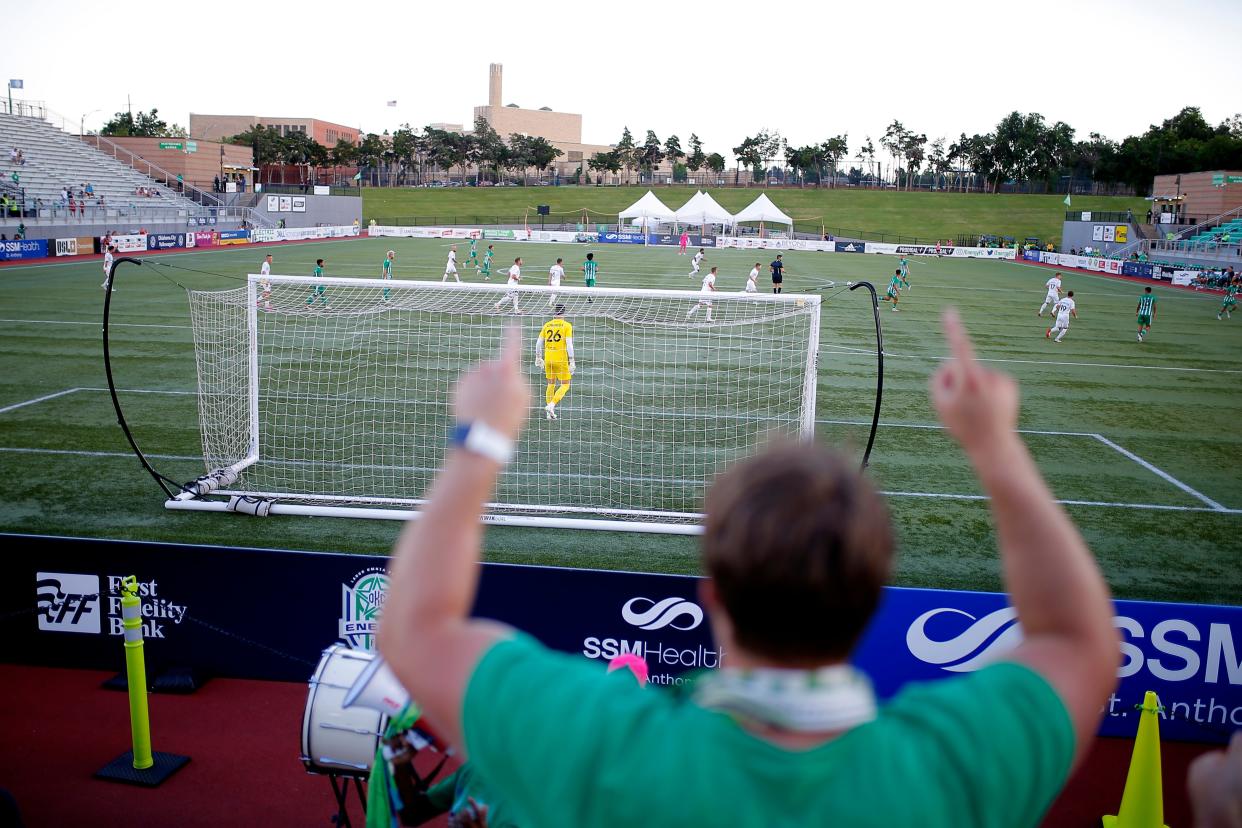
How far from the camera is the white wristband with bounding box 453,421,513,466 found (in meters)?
1.60

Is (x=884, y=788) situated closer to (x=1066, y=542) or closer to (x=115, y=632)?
(x=1066, y=542)

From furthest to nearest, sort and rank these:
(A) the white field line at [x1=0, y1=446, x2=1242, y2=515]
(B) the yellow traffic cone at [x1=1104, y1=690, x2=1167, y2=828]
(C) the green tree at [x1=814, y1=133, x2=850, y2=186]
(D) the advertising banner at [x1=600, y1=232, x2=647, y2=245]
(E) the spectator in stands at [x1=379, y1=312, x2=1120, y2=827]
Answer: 1. (C) the green tree at [x1=814, y1=133, x2=850, y2=186]
2. (D) the advertising banner at [x1=600, y1=232, x2=647, y2=245]
3. (A) the white field line at [x1=0, y1=446, x2=1242, y2=515]
4. (B) the yellow traffic cone at [x1=1104, y1=690, x2=1167, y2=828]
5. (E) the spectator in stands at [x1=379, y1=312, x2=1120, y2=827]

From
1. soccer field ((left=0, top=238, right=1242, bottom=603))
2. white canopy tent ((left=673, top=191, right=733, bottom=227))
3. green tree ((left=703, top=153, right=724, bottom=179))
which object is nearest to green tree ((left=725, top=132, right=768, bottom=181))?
green tree ((left=703, top=153, right=724, bottom=179))

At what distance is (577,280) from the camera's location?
4116cm

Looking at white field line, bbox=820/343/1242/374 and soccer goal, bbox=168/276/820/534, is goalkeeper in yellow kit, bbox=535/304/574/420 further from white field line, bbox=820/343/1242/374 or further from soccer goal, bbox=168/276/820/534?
white field line, bbox=820/343/1242/374

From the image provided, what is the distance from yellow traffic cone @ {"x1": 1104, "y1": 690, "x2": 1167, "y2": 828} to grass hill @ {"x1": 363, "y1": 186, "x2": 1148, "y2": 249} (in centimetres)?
8676

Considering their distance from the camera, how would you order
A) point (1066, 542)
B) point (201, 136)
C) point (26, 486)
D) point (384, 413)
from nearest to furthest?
point (1066, 542), point (26, 486), point (384, 413), point (201, 136)

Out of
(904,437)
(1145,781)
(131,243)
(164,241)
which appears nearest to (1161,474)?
(904,437)

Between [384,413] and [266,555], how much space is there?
881cm

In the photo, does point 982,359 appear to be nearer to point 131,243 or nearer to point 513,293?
point 513,293

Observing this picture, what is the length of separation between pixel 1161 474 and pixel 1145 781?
976 centimetres

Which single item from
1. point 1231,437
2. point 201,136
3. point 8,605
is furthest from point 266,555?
point 201,136

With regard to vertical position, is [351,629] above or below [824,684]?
below

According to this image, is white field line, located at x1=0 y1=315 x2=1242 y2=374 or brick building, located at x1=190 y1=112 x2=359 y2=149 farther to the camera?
brick building, located at x1=190 y1=112 x2=359 y2=149
